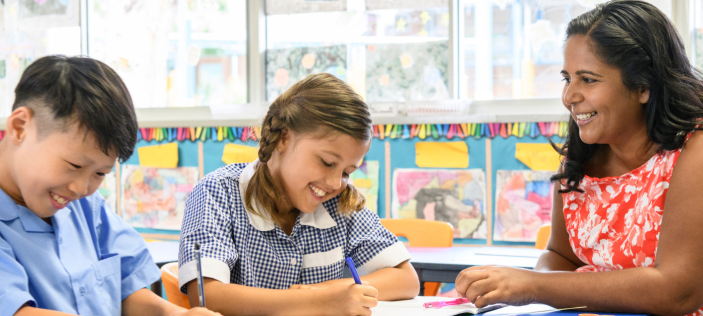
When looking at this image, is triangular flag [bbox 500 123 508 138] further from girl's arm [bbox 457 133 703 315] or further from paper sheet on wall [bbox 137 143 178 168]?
paper sheet on wall [bbox 137 143 178 168]

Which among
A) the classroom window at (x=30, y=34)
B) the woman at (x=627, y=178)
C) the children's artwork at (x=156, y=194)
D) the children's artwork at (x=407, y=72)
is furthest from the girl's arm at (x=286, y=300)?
the classroom window at (x=30, y=34)

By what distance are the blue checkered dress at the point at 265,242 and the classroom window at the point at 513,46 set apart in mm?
1385

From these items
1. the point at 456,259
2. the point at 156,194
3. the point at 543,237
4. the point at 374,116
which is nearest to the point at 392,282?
the point at 456,259

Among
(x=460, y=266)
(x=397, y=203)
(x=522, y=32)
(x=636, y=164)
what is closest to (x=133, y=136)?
(x=636, y=164)

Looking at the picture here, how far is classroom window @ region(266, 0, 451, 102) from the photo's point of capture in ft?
8.75

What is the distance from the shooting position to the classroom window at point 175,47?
3.01 metres

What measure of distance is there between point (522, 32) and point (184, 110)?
1.69 m

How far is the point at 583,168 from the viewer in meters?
1.36

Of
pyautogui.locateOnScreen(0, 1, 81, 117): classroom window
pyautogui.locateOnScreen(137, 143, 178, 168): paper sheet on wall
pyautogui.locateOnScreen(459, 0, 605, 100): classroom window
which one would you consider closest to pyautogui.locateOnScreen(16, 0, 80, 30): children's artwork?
pyautogui.locateOnScreen(0, 1, 81, 117): classroom window

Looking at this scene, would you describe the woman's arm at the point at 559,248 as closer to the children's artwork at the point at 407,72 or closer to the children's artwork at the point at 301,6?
the children's artwork at the point at 407,72

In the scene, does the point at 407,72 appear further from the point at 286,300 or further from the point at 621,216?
the point at 286,300

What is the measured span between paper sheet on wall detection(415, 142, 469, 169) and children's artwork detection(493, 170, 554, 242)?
169 millimetres

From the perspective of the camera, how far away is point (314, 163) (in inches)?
49.1

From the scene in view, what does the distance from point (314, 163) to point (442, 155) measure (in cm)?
144
